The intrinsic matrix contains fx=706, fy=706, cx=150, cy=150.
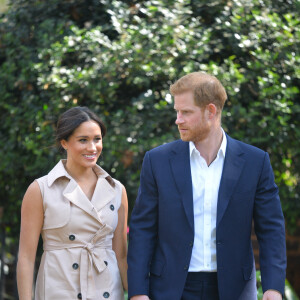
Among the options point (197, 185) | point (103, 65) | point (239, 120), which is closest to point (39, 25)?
point (103, 65)

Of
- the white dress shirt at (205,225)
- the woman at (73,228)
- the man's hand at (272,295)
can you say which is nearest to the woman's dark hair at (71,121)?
the woman at (73,228)

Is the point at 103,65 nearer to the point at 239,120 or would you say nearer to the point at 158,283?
the point at 239,120

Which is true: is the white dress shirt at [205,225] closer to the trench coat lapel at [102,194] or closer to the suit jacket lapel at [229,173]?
the suit jacket lapel at [229,173]

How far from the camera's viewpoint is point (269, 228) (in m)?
4.05

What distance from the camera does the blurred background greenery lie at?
235 inches

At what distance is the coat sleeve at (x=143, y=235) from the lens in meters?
3.97

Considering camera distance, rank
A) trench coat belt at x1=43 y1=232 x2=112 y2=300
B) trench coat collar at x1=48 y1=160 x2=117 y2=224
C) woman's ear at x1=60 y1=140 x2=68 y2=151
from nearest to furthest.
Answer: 1. trench coat belt at x1=43 y1=232 x2=112 y2=300
2. trench coat collar at x1=48 y1=160 x2=117 y2=224
3. woman's ear at x1=60 y1=140 x2=68 y2=151

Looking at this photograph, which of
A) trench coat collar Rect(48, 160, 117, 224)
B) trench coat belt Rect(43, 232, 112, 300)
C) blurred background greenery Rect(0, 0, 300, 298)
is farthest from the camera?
blurred background greenery Rect(0, 0, 300, 298)

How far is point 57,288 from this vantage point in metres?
3.90

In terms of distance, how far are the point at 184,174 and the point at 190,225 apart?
299 mm

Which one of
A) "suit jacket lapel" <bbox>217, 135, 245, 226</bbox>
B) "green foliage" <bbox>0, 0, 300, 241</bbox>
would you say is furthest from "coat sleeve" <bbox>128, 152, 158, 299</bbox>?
"green foliage" <bbox>0, 0, 300, 241</bbox>

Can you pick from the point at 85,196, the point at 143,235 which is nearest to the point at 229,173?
the point at 143,235

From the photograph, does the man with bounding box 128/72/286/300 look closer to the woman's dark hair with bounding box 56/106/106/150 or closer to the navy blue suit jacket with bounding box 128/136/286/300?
Result: the navy blue suit jacket with bounding box 128/136/286/300

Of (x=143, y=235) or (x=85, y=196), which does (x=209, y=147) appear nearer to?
(x=143, y=235)
